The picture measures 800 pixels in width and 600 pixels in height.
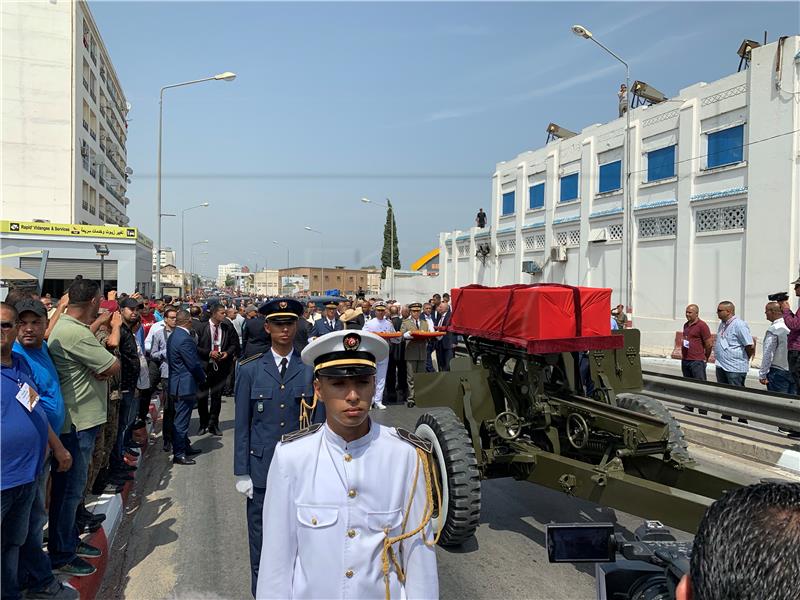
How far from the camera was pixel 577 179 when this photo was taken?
27828 mm

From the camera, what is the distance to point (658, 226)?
22781 millimetres

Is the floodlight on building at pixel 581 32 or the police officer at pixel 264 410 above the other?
the floodlight on building at pixel 581 32

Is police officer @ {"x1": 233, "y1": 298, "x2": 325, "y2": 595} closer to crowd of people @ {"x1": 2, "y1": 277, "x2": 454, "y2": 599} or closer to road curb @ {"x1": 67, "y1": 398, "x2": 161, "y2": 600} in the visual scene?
crowd of people @ {"x1": 2, "y1": 277, "x2": 454, "y2": 599}

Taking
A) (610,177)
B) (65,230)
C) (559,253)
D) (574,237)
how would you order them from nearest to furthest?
(610,177) < (574,237) < (559,253) < (65,230)

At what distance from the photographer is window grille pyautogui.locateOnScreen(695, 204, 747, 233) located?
753 inches

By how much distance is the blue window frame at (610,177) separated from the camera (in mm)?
25000

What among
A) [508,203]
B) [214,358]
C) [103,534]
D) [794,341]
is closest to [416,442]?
[103,534]

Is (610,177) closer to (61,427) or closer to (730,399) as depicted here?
(730,399)

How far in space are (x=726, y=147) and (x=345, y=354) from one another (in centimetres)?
2146

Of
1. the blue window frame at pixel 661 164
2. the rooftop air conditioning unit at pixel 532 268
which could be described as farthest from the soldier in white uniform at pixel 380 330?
the rooftop air conditioning unit at pixel 532 268

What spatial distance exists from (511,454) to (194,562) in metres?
2.56

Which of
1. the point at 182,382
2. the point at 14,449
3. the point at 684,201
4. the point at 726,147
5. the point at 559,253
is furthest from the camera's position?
→ the point at 559,253

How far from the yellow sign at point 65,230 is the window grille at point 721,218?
95.1 feet

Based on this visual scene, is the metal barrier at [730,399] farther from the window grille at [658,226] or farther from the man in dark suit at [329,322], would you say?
the window grille at [658,226]
